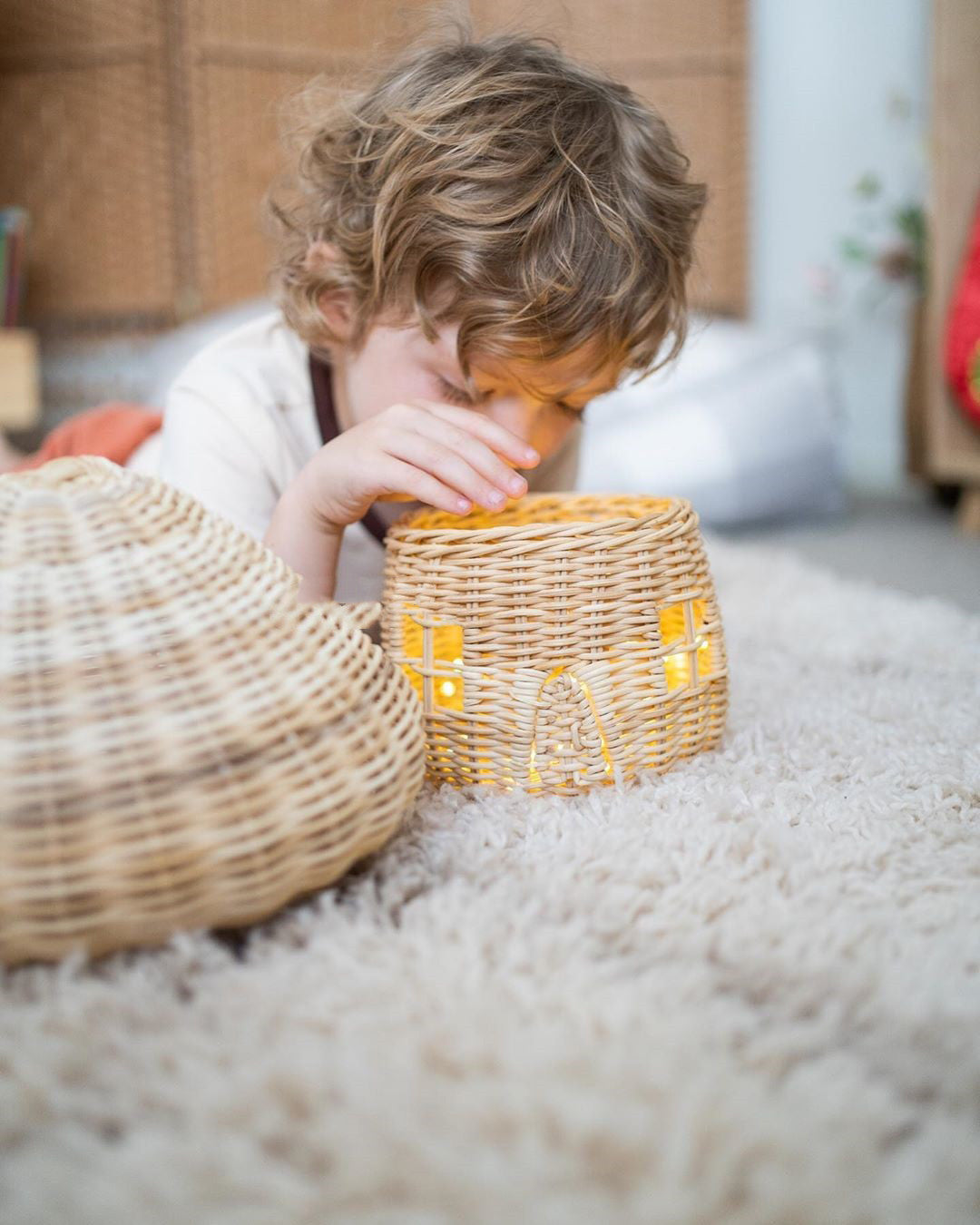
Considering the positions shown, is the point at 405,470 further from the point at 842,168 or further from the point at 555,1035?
the point at 842,168

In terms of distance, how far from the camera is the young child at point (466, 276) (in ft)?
2.34

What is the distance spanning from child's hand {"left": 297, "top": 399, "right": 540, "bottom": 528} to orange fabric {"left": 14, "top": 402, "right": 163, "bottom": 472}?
0.56 m

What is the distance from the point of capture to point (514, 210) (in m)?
0.75

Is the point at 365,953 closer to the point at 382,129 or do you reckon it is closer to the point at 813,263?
the point at 382,129

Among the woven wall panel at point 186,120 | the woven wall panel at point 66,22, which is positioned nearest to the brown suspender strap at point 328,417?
the woven wall panel at point 186,120

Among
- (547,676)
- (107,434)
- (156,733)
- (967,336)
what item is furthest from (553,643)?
(967,336)

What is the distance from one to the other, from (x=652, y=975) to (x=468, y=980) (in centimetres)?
8

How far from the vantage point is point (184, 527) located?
507 millimetres

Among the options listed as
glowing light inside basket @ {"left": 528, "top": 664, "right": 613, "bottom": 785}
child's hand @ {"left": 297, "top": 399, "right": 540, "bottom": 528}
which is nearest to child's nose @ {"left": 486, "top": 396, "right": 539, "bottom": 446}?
child's hand @ {"left": 297, "top": 399, "right": 540, "bottom": 528}

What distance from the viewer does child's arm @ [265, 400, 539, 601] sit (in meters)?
0.66

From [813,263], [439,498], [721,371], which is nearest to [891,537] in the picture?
[721,371]

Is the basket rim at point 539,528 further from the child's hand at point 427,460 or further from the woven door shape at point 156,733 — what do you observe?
the woven door shape at point 156,733

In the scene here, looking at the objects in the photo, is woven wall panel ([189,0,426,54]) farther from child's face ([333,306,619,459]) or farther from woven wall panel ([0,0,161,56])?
child's face ([333,306,619,459])

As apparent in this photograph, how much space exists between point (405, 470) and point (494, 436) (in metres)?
0.06
